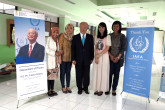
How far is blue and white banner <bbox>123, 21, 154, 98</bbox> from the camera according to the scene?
2.98 metres

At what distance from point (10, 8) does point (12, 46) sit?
1661mm

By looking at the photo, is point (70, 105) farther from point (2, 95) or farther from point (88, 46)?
point (2, 95)

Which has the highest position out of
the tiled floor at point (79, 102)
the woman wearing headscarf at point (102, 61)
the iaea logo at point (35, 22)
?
the iaea logo at point (35, 22)

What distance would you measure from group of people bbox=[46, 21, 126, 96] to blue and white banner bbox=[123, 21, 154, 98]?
195 mm

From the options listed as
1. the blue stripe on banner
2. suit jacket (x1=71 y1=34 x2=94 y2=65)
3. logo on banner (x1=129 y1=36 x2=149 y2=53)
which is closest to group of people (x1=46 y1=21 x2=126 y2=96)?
suit jacket (x1=71 y1=34 x2=94 y2=65)

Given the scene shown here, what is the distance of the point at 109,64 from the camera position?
3.36 metres

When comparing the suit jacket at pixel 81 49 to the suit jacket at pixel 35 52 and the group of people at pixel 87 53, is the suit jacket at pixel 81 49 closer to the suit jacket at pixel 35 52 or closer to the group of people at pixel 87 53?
the group of people at pixel 87 53

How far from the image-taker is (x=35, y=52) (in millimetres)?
2893

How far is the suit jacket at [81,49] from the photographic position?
329 centimetres

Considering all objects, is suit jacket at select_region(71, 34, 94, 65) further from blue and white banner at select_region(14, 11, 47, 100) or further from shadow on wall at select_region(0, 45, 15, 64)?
shadow on wall at select_region(0, 45, 15, 64)

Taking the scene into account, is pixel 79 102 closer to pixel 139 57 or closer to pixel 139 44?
pixel 139 57

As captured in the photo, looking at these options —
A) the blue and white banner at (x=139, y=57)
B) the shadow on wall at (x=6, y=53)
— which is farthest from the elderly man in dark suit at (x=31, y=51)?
the shadow on wall at (x=6, y=53)

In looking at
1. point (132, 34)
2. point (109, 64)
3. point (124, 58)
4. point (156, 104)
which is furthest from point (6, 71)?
point (156, 104)

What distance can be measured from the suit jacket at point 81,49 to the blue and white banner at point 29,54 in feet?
2.46
